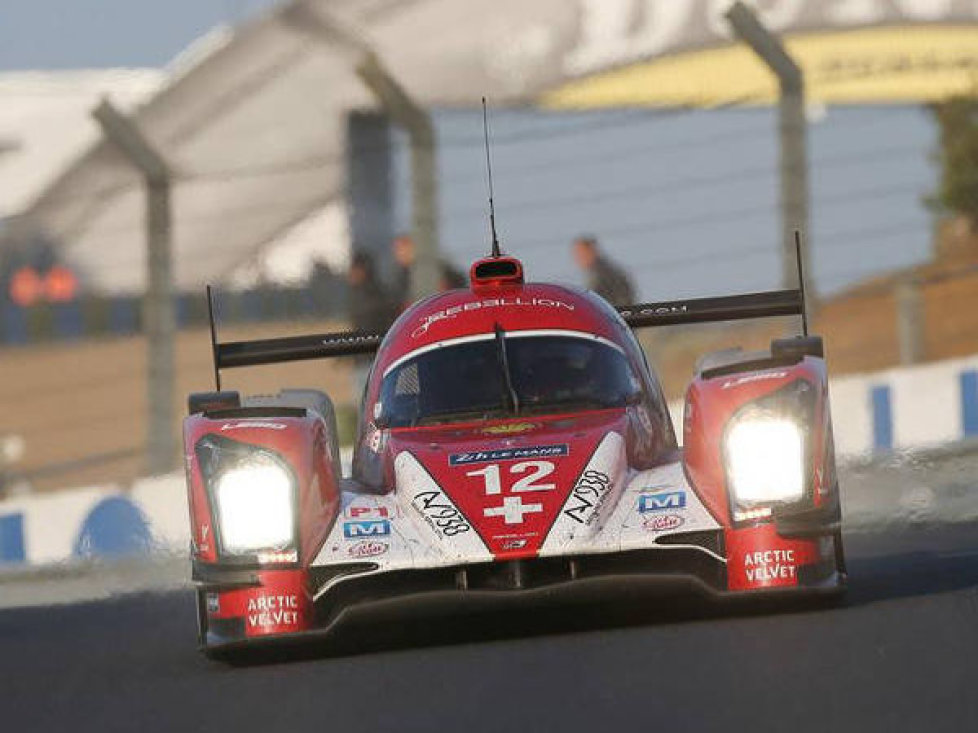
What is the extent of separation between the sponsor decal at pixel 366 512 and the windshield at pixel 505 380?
82cm

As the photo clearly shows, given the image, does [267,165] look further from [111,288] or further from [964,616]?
[964,616]

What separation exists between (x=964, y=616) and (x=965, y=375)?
6.20 meters

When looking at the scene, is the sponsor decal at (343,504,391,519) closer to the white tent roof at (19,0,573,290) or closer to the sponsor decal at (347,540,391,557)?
→ the sponsor decal at (347,540,391,557)

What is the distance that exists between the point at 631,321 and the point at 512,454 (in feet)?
6.43

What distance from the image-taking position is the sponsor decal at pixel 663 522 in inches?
311

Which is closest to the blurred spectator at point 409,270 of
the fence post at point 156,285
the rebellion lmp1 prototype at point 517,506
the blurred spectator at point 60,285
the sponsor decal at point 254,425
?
the fence post at point 156,285

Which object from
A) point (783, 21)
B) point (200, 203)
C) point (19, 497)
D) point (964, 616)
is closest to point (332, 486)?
point (964, 616)

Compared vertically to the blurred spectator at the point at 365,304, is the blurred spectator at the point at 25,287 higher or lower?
higher

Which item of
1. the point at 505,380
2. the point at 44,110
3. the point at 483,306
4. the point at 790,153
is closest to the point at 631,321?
the point at 483,306

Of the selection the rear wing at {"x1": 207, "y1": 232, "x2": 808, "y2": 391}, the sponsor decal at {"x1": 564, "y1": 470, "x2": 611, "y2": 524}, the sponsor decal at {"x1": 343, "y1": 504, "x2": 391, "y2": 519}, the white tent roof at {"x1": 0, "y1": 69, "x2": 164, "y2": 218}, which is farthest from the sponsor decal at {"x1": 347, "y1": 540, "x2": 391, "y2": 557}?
the white tent roof at {"x1": 0, "y1": 69, "x2": 164, "y2": 218}

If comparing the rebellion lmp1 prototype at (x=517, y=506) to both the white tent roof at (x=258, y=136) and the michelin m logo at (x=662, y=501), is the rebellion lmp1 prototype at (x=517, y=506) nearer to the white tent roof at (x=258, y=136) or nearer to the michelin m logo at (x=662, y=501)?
the michelin m logo at (x=662, y=501)

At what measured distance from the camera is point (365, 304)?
1489 cm

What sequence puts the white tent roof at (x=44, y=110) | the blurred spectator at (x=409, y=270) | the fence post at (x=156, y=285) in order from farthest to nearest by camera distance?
the white tent roof at (x=44, y=110)
the blurred spectator at (x=409, y=270)
the fence post at (x=156, y=285)

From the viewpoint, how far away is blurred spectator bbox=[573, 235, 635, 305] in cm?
1440
